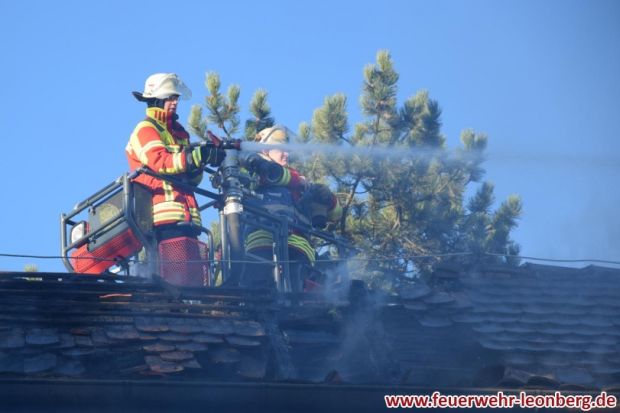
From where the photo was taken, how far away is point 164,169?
10539 millimetres

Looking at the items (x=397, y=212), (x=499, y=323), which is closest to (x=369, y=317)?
(x=499, y=323)

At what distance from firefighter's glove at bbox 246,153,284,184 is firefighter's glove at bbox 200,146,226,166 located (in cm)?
105

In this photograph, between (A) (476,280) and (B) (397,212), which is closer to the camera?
(A) (476,280)

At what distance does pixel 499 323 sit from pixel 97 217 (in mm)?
3585

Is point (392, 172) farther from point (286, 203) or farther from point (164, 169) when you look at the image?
point (164, 169)

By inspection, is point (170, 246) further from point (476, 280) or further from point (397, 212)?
point (397, 212)

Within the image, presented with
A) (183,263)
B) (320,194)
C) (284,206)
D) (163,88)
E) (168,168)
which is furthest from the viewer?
(320,194)

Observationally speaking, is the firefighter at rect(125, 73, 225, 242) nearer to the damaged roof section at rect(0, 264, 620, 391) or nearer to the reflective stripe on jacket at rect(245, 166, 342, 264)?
the damaged roof section at rect(0, 264, 620, 391)

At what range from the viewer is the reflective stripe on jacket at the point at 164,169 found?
10.5 metres

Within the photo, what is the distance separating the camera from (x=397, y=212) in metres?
16.0

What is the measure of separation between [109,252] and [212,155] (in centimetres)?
122

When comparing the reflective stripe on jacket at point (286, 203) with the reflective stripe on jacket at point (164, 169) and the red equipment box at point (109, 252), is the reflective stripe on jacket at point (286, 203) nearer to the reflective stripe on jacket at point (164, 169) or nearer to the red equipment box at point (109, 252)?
the reflective stripe on jacket at point (164, 169)

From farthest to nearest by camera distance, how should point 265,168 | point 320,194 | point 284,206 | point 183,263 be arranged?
point 320,194 < point 284,206 < point 265,168 < point 183,263

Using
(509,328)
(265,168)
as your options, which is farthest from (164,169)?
(509,328)
